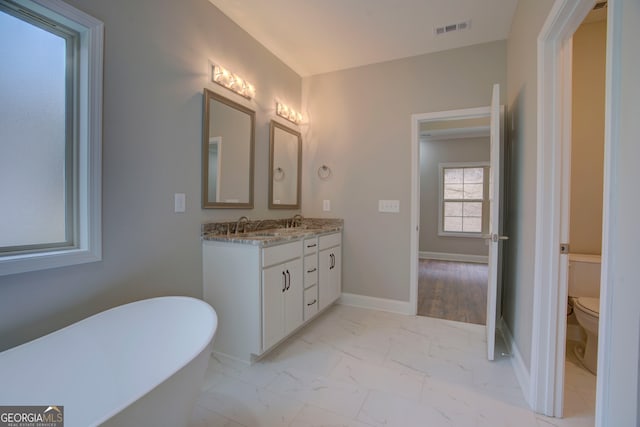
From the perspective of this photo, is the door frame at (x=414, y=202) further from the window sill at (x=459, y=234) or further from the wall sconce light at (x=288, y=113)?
the window sill at (x=459, y=234)

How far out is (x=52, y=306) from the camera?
1.35 metres

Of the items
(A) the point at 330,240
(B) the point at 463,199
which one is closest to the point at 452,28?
(A) the point at 330,240

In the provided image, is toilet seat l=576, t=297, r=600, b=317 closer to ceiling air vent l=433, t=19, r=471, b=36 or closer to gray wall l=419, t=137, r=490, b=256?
ceiling air vent l=433, t=19, r=471, b=36

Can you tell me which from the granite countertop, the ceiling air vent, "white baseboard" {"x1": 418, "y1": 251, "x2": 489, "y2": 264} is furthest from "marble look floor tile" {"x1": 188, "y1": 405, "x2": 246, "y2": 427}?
"white baseboard" {"x1": 418, "y1": 251, "x2": 489, "y2": 264}

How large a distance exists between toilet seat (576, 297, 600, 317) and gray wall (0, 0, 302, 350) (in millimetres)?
2622

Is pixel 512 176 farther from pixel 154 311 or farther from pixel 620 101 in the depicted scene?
pixel 154 311

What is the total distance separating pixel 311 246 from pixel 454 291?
233 cm

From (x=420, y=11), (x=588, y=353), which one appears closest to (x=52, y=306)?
(x=420, y=11)

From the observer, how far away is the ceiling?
7.19 ft

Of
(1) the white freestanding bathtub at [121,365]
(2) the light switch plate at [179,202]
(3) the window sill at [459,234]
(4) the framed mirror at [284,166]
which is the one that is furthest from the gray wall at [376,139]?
(3) the window sill at [459,234]

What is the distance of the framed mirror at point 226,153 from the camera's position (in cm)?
215

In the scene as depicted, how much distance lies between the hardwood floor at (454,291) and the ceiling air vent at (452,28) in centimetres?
270

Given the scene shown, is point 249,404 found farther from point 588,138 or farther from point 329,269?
point 588,138

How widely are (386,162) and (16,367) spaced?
2.95 m
